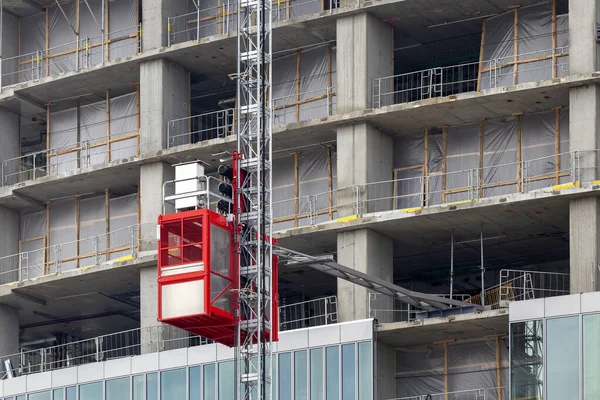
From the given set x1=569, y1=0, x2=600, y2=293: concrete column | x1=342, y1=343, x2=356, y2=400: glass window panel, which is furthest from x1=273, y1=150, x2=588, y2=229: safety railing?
x1=342, y1=343, x2=356, y2=400: glass window panel

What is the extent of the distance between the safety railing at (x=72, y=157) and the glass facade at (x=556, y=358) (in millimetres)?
22678

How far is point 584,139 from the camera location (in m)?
66.8

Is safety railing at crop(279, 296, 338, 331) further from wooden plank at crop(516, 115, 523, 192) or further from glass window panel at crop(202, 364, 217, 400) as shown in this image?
wooden plank at crop(516, 115, 523, 192)

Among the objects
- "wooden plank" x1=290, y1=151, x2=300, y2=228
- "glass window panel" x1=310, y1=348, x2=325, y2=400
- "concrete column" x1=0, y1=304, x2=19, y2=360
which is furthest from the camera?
"concrete column" x1=0, y1=304, x2=19, y2=360

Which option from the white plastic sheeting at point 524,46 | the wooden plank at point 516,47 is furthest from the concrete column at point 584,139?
the wooden plank at point 516,47

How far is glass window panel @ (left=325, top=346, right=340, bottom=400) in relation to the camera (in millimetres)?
68875

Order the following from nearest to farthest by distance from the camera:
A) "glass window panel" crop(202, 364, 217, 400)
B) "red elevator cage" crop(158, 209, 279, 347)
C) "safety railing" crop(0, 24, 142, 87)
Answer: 1. "red elevator cage" crop(158, 209, 279, 347)
2. "glass window panel" crop(202, 364, 217, 400)
3. "safety railing" crop(0, 24, 142, 87)

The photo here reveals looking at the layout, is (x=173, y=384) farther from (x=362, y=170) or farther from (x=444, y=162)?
(x=444, y=162)

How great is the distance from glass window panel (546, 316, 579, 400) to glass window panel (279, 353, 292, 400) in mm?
11193

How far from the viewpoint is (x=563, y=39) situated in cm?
7031

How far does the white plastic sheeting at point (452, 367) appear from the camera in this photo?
68500mm

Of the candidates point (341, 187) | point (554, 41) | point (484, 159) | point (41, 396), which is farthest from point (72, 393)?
point (554, 41)

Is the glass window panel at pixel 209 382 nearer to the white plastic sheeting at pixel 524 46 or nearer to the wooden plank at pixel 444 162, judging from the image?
the wooden plank at pixel 444 162

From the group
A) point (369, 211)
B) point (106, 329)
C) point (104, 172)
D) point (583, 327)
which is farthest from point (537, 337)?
point (106, 329)
